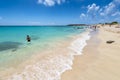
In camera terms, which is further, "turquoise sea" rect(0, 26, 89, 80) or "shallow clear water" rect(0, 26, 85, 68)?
"shallow clear water" rect(0, 26, 85, 68)

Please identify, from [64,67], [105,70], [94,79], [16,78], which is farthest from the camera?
[64,67]

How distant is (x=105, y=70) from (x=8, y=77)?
4.79 metres

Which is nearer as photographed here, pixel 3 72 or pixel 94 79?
pixel 94 79

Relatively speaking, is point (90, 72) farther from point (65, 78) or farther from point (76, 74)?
point (65, 78)

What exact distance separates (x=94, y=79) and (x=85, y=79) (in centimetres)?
38

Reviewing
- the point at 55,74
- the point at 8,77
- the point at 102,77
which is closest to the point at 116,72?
the point at 102,77

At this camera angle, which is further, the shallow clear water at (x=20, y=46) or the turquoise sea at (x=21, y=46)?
the shallow clear water at (x=20, y=46)

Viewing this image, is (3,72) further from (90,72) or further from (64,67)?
(90,72)

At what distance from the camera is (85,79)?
429 cm

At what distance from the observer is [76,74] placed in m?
4.78

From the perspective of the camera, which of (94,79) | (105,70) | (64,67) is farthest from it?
(64,67)

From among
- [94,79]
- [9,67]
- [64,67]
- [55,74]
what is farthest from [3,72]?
[94,79]

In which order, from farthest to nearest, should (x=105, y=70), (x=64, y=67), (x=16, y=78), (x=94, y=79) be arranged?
1. (x=64, y=67)
2. (x=105, y=70)
3. (x=16, y=78)
4. (x=94, y=79)

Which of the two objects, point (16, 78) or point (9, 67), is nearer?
point (16, 78)
